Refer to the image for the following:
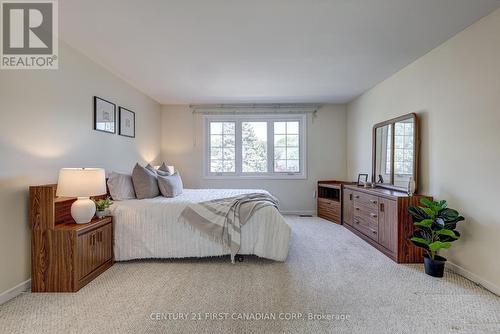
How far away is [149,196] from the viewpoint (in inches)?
130

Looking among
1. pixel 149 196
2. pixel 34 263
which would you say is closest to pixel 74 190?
pixel 34 263

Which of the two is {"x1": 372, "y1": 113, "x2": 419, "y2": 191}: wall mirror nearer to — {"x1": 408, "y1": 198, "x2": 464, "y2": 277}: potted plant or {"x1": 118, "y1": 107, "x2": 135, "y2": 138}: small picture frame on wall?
{"x1": 408, "y1": 198, "x2": 464, "y2": 277}: potted plant

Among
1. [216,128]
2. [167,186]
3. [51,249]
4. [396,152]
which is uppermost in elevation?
[216,128]

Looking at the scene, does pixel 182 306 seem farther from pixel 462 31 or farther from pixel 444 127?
pixel 462 31

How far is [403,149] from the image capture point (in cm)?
344

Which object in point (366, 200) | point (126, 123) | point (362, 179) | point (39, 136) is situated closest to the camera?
point (39, 136)

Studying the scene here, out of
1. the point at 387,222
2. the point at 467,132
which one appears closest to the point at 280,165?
the point at 387,222

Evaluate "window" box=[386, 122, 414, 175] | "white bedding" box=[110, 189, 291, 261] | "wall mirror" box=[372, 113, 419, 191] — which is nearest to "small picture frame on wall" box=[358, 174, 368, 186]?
"wall mirror" box=[372, 113, 419, 191]

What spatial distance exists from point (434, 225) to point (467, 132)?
942 millimetres

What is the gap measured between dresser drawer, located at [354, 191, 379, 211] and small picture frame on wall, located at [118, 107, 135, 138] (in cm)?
365

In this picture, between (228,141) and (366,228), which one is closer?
(366,228)

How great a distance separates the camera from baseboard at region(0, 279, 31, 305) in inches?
80.4

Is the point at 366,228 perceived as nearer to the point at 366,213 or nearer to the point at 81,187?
the point at 366,213

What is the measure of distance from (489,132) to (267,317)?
2424mm
